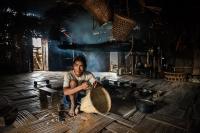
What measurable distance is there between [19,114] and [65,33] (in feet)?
33.4

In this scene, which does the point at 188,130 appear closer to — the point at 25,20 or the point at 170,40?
the point at 170,40

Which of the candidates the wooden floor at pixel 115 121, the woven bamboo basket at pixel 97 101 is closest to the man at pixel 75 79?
the woven bamboo basket at pixel 97 101

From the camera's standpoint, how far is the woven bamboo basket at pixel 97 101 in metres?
3.77

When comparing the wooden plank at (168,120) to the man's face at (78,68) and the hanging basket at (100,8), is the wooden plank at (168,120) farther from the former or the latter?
the hanging basket at (100,8)

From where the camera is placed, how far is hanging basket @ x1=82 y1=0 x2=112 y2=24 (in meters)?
3.66

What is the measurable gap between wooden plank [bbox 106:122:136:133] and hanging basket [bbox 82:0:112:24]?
2526 mm

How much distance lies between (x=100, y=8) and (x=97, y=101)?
234 centimetres

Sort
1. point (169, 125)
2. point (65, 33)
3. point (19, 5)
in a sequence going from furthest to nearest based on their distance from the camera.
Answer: point (65, 33) → point (19, 5) → point (169, 125)

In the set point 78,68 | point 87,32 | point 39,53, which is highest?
point 87,32

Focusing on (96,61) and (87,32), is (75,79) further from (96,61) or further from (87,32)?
(96,61)

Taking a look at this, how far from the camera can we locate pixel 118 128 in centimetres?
338

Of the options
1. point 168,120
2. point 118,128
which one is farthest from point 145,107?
Answer: point 118,128

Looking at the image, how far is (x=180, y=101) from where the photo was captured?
17.7 feet

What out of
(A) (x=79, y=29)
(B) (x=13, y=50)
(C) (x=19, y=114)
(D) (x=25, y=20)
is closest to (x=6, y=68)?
(B) (x=13, y=50)
